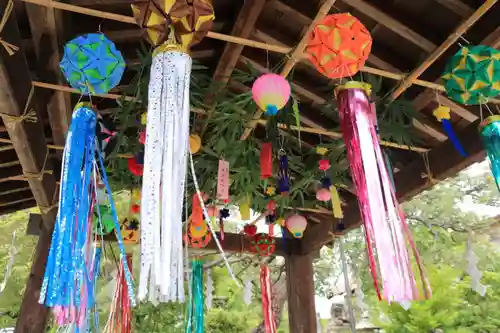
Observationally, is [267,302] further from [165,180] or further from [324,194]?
[165,180]

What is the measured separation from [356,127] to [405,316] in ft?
11.0

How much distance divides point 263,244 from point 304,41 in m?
2.13

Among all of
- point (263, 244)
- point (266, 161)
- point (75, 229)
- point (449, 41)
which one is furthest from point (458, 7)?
point (263, 244)

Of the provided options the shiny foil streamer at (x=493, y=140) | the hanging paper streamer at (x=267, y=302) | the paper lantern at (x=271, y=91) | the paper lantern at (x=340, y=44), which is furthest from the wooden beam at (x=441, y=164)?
the hanging paper streamer at (x=267, y=302)

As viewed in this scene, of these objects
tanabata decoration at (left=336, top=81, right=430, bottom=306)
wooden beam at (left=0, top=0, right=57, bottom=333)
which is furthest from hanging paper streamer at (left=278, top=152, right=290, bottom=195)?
wooden beam at (left=0, top=0, right=57, bottom=333)

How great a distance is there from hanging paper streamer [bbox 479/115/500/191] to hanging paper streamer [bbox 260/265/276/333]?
2.25 metres

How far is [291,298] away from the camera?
3529 mm

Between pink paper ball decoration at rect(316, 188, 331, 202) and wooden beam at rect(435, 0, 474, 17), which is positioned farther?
pink paper ball decoration at rect(316, 188, 331, 202)

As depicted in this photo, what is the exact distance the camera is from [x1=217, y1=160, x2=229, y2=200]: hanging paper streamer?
2.21 meters

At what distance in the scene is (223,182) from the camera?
225 centimetres

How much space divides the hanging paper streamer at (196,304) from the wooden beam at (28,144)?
119cm

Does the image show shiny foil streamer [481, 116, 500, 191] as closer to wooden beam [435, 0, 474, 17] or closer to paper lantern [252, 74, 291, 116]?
wooden beam [435, 0, 474, 17]

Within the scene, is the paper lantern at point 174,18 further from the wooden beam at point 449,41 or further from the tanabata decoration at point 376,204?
the wooden beam at point 449,41

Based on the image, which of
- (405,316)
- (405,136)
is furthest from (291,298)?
(405,136)
